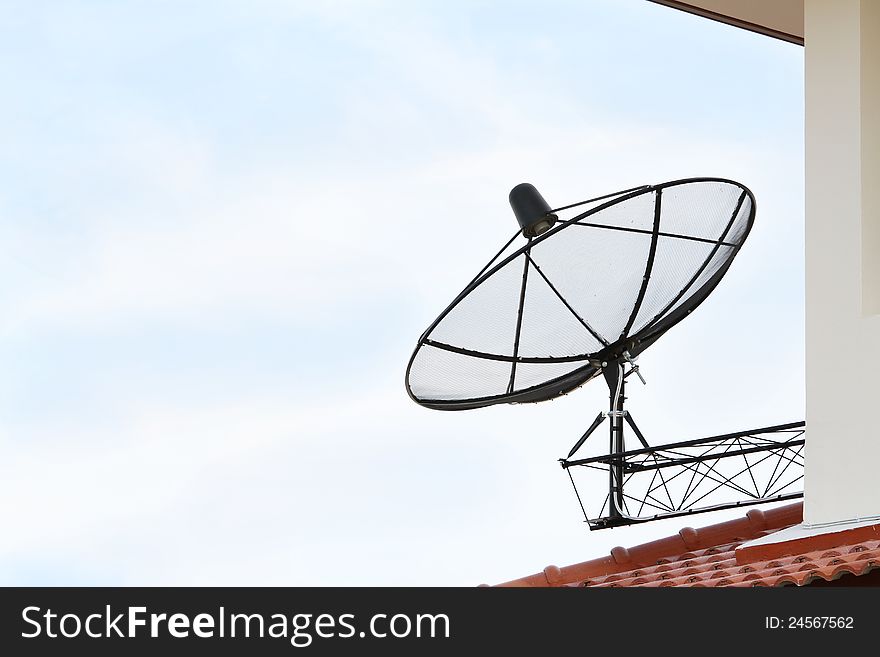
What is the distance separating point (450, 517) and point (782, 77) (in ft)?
27.3

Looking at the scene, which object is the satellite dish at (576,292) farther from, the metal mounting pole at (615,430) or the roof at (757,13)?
the roof at (757,13)

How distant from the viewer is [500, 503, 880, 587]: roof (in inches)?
256

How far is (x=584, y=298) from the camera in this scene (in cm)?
963

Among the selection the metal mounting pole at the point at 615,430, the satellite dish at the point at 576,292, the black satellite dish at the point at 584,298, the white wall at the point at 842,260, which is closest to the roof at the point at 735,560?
the white wall at the point at 842,260

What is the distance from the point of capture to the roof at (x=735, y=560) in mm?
6512

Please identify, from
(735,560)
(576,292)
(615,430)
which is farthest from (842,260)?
(576,292)

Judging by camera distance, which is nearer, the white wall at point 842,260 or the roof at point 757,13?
the white wall at point 842,260

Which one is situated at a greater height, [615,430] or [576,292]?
[576,292]

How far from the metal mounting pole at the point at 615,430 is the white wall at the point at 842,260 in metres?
1.69

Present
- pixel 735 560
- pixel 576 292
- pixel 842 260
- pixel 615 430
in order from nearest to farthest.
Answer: pixel 842 260 → pixel 735 560 → pixel 615 430 → pixel 576 292

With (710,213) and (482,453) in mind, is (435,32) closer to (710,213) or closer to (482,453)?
(482,453)

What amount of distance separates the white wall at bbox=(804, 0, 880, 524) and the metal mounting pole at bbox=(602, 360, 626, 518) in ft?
5.55

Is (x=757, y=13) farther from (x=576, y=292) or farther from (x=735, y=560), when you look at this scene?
(x=735, y=560)

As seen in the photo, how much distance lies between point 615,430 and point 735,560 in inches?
58.2
